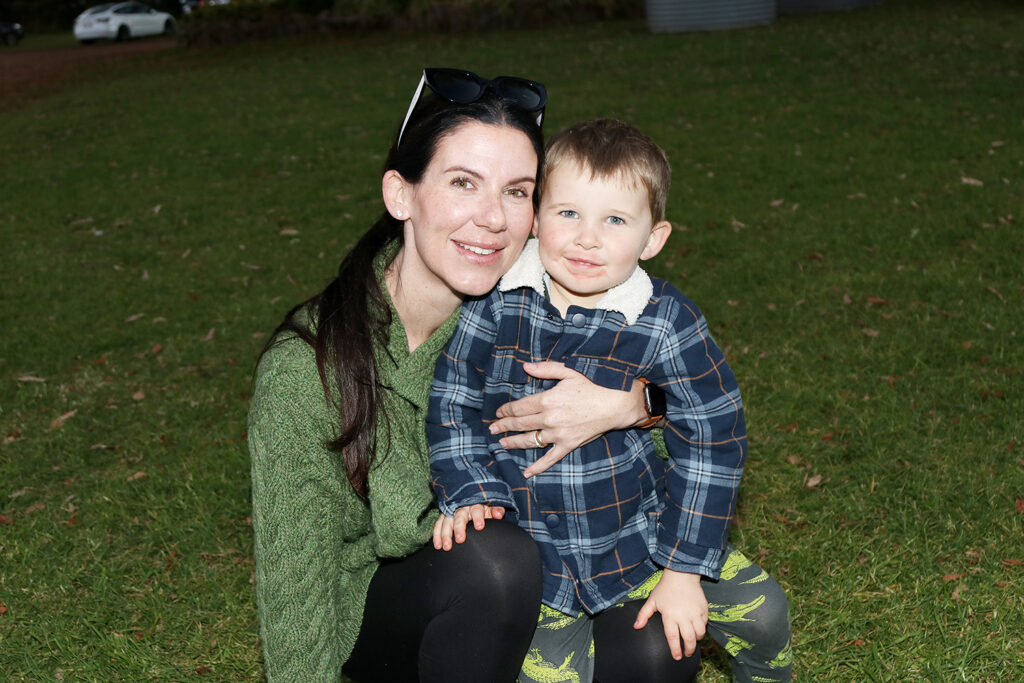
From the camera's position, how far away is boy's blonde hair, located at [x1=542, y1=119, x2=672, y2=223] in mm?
2674

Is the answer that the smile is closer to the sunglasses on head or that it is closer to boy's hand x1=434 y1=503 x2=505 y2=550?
the sunglasses on head

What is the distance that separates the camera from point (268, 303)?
7.48m

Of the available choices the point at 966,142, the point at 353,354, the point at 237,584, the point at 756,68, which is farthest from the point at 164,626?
the point at 756,68

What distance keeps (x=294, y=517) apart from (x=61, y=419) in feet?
12.4

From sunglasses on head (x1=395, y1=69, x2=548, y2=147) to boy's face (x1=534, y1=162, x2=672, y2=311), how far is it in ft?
0.77

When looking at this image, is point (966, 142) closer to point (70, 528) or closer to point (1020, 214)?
point (1020, 214)

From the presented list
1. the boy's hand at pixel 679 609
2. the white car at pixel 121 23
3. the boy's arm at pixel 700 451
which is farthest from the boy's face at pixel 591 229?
the white car at pixel 121 23

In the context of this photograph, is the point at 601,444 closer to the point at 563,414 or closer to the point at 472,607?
the point at 563,414

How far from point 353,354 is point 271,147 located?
10735 millimetres

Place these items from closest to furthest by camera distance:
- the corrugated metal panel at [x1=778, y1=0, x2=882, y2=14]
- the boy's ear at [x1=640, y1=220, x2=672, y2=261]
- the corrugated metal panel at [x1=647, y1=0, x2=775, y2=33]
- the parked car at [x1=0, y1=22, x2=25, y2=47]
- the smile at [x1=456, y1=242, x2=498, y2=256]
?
the smile at [x1=456, y1=242, x2=498, y2=256] → the boy's ear at [x1=640, y1=220, x2=672, y2=261] → the corrugated metal panel at [x1=647, y1=0, x2=775, y2=33] → the corrugated metal panel at [x1=778, y1=0, x2=882, y2=14] → the parked car at [x1=0, y1=22, x2=25, y2=47]

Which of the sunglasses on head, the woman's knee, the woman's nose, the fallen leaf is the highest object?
the sunglasses on head

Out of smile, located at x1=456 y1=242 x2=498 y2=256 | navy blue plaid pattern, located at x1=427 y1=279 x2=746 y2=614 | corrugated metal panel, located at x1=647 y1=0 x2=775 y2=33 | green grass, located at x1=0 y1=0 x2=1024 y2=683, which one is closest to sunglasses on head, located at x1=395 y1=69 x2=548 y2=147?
smile, located at x1=456 y1=242 x2=498 y2=256

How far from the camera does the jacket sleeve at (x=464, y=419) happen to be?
265cm

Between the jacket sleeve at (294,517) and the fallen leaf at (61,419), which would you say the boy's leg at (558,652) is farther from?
the fallen leaf at (61,419)
